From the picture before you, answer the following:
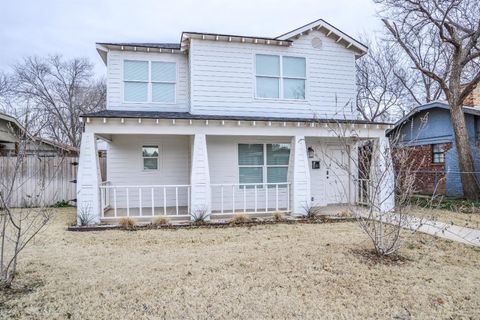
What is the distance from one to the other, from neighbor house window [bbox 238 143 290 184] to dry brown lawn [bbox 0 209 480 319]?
369 centimetres

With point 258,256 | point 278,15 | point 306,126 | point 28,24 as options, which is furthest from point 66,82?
point 258,256

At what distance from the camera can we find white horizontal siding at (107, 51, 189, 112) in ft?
33.2

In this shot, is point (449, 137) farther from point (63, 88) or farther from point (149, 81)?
point (63, 88)

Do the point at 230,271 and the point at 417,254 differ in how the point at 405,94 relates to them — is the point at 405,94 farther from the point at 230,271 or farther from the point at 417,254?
the point at 230,271

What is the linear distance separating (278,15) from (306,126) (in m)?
13.7

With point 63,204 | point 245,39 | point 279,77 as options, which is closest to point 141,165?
point 63,204

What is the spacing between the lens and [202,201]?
8.45 m

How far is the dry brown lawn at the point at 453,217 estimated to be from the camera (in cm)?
813

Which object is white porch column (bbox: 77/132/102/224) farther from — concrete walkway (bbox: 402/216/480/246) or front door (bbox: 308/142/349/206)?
concrete walkway (bbox: 402/216/480/246)

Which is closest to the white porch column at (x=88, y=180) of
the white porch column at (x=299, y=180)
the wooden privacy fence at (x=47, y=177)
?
the wooden privacy fence at (x=47, y=177)

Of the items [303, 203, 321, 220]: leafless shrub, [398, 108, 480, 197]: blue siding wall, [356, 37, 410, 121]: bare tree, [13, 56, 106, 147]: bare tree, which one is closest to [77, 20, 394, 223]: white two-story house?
[303, 203, 321, 220]: leafless shrub

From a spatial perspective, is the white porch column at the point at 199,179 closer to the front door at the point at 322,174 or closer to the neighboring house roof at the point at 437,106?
the front door at the point at 322,174

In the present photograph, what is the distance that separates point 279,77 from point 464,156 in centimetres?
Result: 780

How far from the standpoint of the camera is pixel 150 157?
35.0 feet
